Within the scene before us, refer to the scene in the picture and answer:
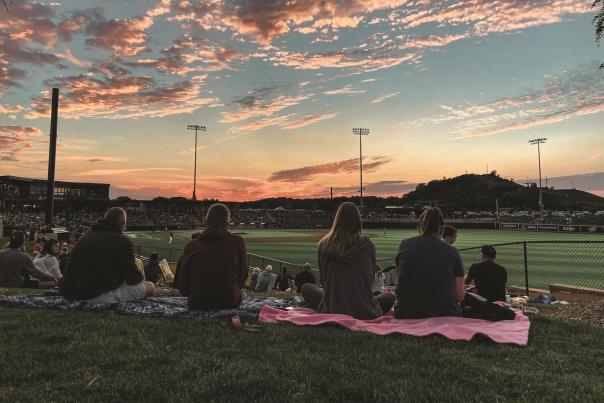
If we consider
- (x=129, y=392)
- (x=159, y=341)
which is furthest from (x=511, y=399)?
(x=159, y=341)

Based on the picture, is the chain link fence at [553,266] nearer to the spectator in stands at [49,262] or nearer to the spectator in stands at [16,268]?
the spectator in stands at [49,262]

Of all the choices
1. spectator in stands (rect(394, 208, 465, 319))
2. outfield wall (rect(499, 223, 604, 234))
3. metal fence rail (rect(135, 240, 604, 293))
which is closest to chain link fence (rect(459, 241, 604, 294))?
metal fence rail (rect(135, 240, 604, 293))

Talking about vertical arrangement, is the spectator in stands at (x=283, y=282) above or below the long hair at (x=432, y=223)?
below

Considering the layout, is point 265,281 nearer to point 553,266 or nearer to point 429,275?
point 429,275

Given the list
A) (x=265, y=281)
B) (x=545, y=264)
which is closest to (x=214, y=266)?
(x=265, y=281)

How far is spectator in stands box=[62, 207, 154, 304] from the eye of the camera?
21.1ft

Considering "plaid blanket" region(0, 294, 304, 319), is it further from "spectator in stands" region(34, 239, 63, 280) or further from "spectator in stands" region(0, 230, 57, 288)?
"spectator in stands" region(34, 239, 63, 280)

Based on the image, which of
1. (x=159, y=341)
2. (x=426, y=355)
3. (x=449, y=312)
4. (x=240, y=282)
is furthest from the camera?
(x=240, y=282)

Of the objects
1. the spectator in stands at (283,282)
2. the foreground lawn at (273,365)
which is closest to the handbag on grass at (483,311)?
the foreground lawn at (273,365)

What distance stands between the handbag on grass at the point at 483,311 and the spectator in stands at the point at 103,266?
489cm

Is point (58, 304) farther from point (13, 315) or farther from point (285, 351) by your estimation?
point (285, 351)

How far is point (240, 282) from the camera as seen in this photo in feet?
20.9

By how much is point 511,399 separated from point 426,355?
1041 mm

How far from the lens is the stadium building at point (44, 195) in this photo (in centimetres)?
9495
